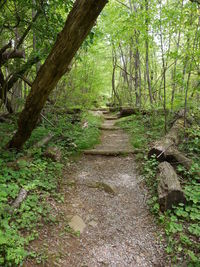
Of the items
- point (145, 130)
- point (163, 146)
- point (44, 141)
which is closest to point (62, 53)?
point (44, 141)

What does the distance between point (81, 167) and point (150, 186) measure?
196 centimetres

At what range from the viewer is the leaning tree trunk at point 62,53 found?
8.71 feet

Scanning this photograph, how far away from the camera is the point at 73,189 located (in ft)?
12.7

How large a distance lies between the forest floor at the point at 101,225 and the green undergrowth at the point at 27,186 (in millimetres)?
178

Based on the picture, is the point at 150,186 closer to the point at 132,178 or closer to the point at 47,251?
the point at 132,178

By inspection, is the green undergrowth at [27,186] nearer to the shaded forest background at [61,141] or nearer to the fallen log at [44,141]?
the shaded forest background at [61,141]

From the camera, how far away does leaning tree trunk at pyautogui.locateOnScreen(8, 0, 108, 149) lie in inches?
104

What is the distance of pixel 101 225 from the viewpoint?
2934 mm

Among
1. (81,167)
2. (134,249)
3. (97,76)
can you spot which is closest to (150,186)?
(134,249)

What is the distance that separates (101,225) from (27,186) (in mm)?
1389

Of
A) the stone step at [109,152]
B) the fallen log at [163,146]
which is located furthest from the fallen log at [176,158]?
the stone step at [109,152]

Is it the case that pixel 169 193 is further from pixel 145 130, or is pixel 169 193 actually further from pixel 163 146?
pixel 145 130

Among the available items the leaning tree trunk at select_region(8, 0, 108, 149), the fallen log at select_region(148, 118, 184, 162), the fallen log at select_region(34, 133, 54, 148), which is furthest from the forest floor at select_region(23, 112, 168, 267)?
the leaning tree trunk at select_region(8, 0, 108, 149)

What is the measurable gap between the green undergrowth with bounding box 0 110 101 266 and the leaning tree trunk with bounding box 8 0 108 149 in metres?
0.80
